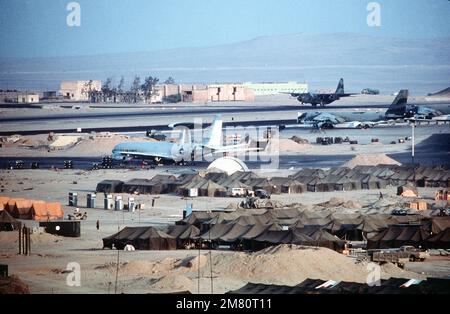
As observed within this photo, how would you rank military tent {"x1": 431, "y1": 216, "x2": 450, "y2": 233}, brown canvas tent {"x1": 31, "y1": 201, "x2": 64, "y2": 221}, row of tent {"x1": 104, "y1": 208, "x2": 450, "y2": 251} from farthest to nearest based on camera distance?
brown canvas tent {"x1": 31, "y1": 201, "x2": 64, "y2": 221}
military tent {"x1": 431, "y1": 216, "x2": 450, "y2": 233}
row of tent {"x1": 104, "y1": 208, "x2": 450, "y2": 251}

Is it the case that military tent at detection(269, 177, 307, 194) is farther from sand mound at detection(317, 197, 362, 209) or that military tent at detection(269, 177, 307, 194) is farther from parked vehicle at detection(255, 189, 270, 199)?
sand mound at detection(317, 197, 362, 209)

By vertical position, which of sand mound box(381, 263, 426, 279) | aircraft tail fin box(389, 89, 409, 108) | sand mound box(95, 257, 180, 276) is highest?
aircraft tail fin box(389, 89, 409, 108)

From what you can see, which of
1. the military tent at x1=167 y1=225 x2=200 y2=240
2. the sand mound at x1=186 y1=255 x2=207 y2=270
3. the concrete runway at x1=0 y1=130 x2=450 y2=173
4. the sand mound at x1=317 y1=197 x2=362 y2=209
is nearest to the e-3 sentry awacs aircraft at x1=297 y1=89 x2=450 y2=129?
the concrete runway at x1=0 y1=130 x2=450 y2=173

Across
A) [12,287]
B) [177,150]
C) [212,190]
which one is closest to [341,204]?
[212,190]

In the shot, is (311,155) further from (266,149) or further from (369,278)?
(369,278)

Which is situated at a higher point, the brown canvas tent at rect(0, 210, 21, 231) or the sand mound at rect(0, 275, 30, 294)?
the sand mound at rect(0, 275, 30, 294)

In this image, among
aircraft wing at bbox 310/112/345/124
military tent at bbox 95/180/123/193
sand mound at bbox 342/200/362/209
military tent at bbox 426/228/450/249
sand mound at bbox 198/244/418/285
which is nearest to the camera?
sand mound at bbox 198/244/418/285

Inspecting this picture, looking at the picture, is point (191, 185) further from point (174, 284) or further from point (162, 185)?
point (174, 284)
